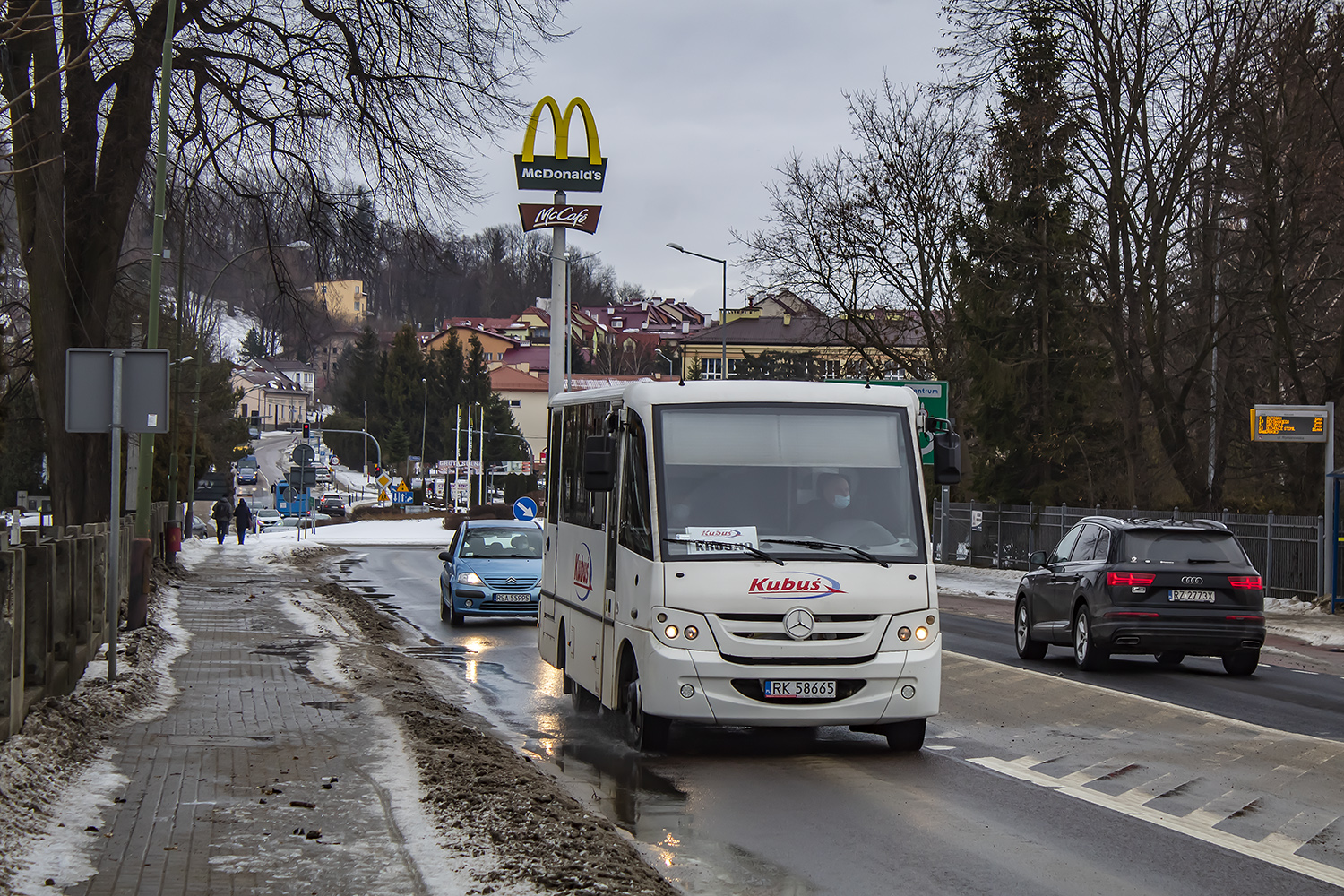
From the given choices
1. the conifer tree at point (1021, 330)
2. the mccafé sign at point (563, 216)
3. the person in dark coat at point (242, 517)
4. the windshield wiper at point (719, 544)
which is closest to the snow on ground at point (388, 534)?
the person in dark coat at point (242, 517)

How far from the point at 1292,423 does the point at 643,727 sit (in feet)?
64.3

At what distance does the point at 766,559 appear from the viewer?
33.7 feet

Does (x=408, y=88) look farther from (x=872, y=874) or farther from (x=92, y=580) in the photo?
(x=872, y=874)

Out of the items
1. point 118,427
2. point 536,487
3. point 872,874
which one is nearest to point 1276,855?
point 872,874

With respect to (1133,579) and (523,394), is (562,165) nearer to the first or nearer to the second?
(1133,579)

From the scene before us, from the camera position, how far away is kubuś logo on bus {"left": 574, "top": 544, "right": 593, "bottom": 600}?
12.1m

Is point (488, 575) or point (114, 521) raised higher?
point (114, 521)

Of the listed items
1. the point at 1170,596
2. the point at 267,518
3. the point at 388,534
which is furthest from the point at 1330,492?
the point at 267,518

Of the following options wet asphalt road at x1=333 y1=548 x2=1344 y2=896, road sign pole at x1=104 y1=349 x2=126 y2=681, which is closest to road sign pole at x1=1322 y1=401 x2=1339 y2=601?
wet asphalt road at x1=333 y1=548 x2=1344 y2=896

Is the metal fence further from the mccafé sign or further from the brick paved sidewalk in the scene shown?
the mccafé sign

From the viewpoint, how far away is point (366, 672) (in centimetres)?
1522

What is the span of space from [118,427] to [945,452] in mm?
6953

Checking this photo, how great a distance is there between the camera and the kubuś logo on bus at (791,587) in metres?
10.1

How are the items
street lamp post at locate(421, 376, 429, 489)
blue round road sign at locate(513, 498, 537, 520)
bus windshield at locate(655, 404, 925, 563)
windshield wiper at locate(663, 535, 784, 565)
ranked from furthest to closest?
1. street lamp post at locate(421, 376, 429, 489)
2. blue round road sign at locate(513, 498, 537, 520)
3. bus windshield at locate(655, 404, 925, 563)
4. windshield wiper at locate(663, 535, 784, 565)
